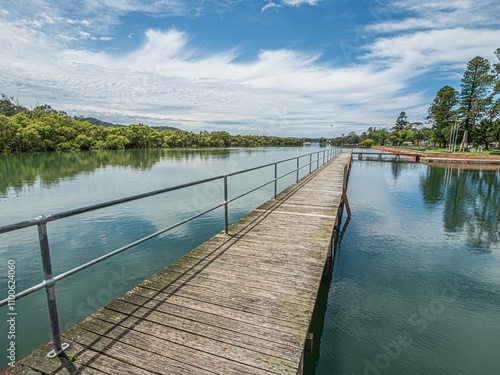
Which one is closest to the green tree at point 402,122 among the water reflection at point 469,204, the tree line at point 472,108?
the tree line at point 472,108

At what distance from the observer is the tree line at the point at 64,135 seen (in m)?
50.0

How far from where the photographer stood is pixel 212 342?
6.73 feet

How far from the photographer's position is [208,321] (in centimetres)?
230

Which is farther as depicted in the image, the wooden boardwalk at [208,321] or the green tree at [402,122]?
the green tree at [402,122]

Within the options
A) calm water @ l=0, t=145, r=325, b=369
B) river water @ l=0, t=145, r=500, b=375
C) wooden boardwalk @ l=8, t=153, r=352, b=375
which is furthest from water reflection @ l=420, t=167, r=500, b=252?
calm water @ l=0, t=145, r=325, b=369

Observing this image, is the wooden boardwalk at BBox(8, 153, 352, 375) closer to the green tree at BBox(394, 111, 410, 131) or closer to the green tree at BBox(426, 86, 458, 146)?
the green tree at BBox(426, 86, 458, 146)

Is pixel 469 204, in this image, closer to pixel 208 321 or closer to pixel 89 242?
pixel 208 321

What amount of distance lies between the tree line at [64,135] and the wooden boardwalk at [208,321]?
208 ft

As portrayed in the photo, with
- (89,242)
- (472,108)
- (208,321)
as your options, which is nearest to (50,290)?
(208,321)

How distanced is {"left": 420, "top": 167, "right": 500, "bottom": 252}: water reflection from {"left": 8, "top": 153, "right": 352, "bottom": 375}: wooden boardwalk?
24.2 ft

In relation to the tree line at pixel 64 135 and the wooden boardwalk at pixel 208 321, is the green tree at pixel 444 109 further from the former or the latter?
the tree line at pixel 64 135

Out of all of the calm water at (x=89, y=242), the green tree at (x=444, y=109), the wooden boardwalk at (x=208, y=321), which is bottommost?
the calm water at (x=89, y=242)

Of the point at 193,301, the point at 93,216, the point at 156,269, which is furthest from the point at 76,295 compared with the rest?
the point at 93,216

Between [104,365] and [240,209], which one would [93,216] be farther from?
[104,365]
